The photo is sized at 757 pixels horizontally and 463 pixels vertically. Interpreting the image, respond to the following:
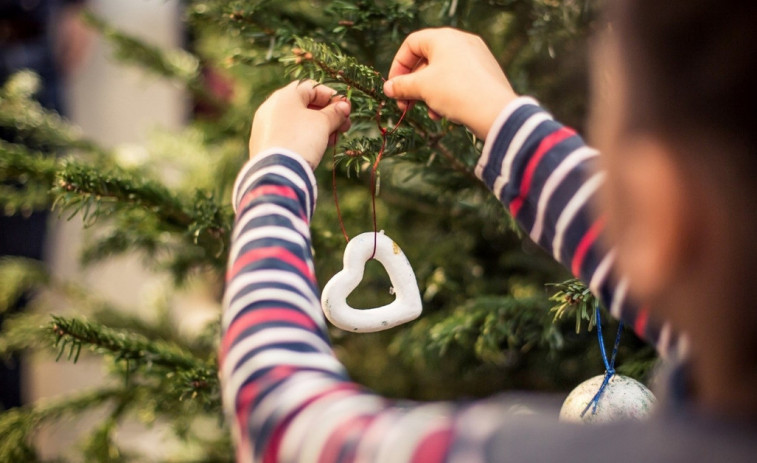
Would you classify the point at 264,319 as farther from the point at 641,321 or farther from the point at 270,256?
the point at 641,321

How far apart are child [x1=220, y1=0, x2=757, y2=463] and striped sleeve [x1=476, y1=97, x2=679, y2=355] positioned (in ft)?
0.04

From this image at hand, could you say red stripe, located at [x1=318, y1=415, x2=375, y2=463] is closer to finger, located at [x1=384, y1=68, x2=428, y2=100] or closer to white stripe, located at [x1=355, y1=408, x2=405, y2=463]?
white stripe, located at [x1=355, y1=408, x2=405, y2=463]

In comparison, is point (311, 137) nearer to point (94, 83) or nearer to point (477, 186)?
point (477, 186)

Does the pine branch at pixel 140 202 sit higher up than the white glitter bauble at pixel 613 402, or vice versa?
the pine branch at pixel 140 202

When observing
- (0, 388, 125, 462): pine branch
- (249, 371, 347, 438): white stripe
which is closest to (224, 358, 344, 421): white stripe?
(249, 371, 347, 438): white stripe

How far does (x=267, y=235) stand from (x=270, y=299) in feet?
0.12

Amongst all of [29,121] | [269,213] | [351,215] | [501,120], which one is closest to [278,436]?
[269,213]

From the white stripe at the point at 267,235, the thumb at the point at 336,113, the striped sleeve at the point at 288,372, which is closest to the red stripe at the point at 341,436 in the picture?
the striped sleeve at the point at 288,372

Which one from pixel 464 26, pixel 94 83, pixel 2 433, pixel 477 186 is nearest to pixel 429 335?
pixel 477 186

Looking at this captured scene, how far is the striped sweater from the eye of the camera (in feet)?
0.88

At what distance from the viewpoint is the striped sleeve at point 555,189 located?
36cm

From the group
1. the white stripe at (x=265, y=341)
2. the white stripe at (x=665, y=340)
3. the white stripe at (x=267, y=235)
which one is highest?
the white stripe at (x=267, y=235)

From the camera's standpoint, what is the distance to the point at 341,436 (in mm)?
269

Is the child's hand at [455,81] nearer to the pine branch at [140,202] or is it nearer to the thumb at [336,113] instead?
the thumb at [336,113]
